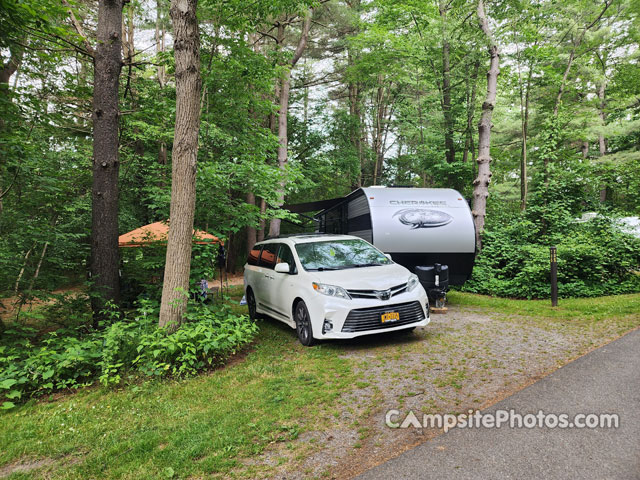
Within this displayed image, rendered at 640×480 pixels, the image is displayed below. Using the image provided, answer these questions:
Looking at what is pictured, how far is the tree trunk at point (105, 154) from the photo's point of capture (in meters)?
6.30

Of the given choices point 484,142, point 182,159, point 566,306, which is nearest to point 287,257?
point 182,159

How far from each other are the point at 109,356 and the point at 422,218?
23.1ft

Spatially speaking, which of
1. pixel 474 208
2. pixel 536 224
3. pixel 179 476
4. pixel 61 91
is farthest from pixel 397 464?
pixel 536 224

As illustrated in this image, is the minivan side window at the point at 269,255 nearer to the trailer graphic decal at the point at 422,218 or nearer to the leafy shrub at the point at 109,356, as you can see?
the leafy shrub at the point at 109,356

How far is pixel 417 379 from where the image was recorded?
4316 mm

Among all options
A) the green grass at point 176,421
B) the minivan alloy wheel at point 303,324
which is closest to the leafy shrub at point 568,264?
the minivan alloy wheel at point 303,324

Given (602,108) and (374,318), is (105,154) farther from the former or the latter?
(602,108)

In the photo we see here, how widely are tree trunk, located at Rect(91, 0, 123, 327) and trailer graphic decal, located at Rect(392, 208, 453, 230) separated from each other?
604 centimetres

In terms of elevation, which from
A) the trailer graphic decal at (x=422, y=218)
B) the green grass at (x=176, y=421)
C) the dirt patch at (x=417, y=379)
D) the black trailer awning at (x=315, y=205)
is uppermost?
the black trailer awning at (x=315, y=205)

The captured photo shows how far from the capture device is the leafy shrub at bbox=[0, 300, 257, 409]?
4.43m

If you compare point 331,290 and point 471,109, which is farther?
point 471,109

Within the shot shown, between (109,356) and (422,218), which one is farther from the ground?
(422,218)

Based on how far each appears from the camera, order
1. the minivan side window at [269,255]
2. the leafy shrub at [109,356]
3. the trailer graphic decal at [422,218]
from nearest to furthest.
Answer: the leafy shrub at [109,356], the minivan side window at [269,255], the trailer graphic decal at [422,218]

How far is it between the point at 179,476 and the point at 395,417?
1856 millimetres
